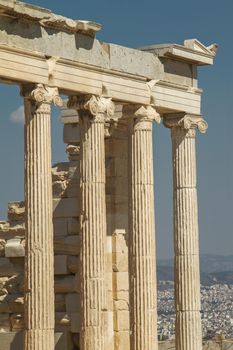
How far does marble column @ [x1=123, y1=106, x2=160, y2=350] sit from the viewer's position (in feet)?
135

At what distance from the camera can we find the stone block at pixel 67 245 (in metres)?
43.7

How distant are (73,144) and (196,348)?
7414mm

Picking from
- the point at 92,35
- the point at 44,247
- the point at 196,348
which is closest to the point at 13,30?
the point at 92,35

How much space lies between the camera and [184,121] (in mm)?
43312

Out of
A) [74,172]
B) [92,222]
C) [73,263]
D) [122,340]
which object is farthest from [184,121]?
[122,340]

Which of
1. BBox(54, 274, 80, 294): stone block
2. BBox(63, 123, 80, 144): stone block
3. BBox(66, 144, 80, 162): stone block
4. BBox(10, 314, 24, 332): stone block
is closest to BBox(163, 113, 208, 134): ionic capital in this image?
BBox(63, 123, 80, 144): stone block

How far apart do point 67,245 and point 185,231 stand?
3691 mm

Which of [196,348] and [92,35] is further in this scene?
[196,348]

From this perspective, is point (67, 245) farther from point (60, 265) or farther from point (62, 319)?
point (62, 319)

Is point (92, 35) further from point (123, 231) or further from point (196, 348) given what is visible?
point (196, 348)

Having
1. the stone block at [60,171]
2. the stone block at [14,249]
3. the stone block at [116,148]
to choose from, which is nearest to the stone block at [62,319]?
the stone block at [14,249]

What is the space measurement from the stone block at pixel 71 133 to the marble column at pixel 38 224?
20.3 feet

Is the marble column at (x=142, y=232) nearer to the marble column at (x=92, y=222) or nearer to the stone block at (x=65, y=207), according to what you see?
the marble column at (x=92, y=222)

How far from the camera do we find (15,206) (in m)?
44.5
